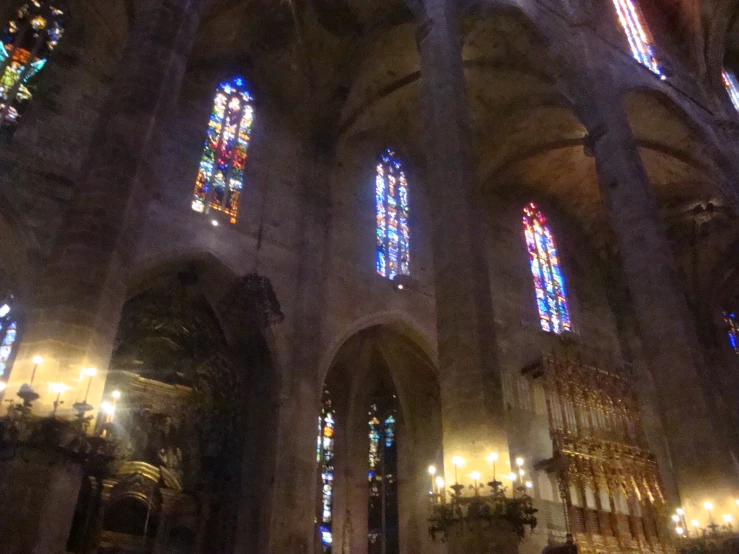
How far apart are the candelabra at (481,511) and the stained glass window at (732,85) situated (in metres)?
18.4

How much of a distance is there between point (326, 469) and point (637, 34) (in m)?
15.7

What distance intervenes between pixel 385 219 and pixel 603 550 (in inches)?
347

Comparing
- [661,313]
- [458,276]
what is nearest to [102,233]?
[458,276]

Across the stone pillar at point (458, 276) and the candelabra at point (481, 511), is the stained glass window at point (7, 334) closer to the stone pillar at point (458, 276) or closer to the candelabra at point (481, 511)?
the stone pillar at point (458, 276)

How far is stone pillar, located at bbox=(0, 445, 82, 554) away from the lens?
5.90m

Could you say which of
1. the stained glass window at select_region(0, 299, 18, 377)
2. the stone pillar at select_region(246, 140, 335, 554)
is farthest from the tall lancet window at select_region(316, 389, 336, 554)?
the stained glass window at select_region(0, 299, 18, 377)

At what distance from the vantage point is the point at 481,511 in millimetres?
6684

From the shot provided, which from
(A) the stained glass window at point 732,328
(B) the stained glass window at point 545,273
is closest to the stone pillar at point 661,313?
(B) the stained glass window at point 545,273

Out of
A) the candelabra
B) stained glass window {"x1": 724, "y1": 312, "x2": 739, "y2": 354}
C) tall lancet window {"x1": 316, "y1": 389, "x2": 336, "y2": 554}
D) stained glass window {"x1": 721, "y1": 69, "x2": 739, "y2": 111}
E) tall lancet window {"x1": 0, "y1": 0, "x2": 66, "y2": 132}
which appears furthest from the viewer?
stained glass window {"x1": 724, "y1": 312, "x2": 739, "y2": 354}

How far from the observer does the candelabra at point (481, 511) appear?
664cm

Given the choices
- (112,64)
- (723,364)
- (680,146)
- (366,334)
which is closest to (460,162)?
(366,334)

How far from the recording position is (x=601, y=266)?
1970 centimetres

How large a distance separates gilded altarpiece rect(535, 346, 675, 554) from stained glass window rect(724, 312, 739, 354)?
7.10 metres

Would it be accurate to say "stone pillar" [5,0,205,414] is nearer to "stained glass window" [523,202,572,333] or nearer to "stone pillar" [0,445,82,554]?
"stone pillar" [0,445,82,554]
